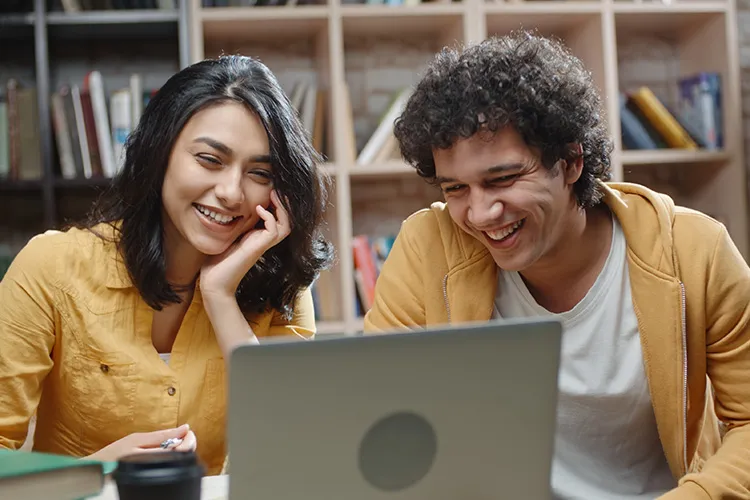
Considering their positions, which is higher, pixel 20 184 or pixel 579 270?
pixel 20 184

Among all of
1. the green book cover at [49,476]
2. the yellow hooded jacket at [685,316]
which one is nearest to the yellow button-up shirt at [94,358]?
the yellow hooded jacket at [685,316]

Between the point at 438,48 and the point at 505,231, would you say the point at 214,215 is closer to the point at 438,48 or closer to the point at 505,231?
the point at 505,231

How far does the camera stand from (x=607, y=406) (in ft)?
4.62

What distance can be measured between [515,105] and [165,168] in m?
0.68

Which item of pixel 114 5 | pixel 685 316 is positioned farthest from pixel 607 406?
pixel 114 5

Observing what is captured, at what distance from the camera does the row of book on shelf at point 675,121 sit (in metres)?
3.06

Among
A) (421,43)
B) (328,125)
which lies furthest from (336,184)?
(421,43)

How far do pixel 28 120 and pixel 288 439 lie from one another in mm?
2360

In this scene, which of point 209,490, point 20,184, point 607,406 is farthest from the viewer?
point 20,184

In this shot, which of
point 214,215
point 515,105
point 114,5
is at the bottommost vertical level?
point 214,215

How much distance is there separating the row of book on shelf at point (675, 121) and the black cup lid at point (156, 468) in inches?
103

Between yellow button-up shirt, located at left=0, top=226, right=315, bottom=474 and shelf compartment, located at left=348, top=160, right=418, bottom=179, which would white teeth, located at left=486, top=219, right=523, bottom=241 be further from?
shelf compartment, located at left=348, top=160, right=418, bottom=179

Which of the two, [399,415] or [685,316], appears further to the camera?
[685,316]

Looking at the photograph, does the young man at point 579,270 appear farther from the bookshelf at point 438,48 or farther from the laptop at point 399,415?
the bookshelf at point 438,48
